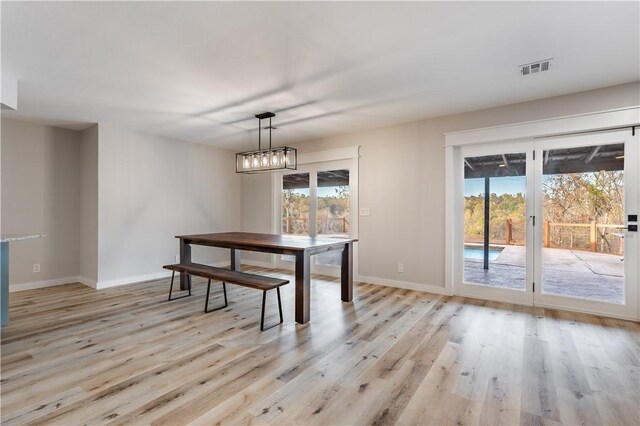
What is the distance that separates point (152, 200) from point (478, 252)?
5014 mm

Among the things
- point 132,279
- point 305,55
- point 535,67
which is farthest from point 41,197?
point 535,67

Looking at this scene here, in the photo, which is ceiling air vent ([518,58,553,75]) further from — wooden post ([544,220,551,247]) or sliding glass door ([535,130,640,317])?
wooden post ([544,220,551,247])

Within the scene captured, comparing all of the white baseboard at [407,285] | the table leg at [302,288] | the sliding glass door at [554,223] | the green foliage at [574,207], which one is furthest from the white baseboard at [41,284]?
the green foliage at [574,207]

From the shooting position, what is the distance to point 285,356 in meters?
2.42

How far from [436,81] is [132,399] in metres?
3.55

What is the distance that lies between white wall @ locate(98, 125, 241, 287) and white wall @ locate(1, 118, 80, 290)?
73 centimetres

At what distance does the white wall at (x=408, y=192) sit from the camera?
416cm

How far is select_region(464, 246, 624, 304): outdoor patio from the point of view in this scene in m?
3.33

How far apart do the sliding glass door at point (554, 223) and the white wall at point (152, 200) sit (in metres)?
4.43

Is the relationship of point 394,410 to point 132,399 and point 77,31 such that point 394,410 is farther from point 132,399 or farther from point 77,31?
point 77,31

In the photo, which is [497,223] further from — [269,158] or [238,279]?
[238,279]

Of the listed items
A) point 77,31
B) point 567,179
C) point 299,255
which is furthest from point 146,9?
point 567,179

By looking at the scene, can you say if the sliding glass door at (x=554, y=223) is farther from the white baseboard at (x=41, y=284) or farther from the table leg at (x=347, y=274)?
the white baseboard at (x=41, y=284)

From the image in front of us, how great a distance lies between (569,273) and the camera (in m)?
3.53
